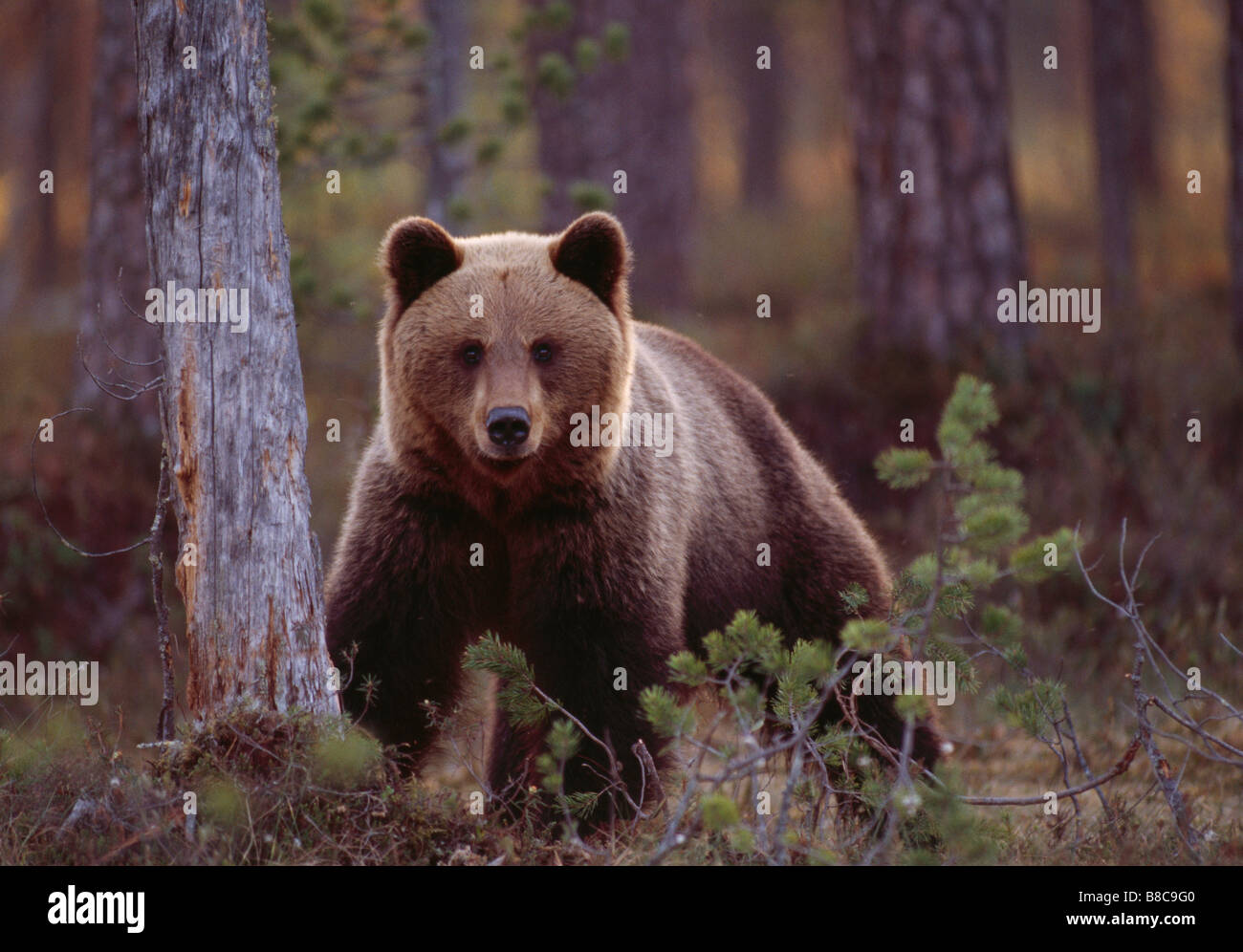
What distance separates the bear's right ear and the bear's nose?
2.58ft

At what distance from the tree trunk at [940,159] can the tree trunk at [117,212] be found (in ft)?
16.4

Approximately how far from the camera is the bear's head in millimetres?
4645

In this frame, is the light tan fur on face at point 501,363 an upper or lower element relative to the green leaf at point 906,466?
upper

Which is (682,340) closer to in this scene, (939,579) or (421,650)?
(421,650)

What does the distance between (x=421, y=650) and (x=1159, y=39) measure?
2576cm

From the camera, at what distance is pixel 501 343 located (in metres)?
4.66

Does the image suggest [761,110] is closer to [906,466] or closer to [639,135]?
[639,135]

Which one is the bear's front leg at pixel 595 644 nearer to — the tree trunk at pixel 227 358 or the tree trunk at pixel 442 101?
the tree trunk at pixel 227 358

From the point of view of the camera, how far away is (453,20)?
1014cm

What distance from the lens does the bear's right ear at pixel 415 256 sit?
4.74 meters

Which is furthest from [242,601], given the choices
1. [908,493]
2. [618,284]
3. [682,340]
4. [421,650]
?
[908,493]

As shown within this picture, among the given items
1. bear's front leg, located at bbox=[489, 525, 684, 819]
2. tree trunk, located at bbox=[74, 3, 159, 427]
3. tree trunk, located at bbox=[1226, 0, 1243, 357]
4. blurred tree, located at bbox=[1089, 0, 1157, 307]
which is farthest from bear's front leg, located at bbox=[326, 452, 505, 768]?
blurred tree, located at bbox=[1089, 0, 1157, 307]

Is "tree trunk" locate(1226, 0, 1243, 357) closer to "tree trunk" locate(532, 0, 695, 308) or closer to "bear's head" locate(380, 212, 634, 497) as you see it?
"tree trunk" locate(532, 0, 695, 308)

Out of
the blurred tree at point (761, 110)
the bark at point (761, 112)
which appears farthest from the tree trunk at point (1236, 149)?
the bark at point (761, 112)
